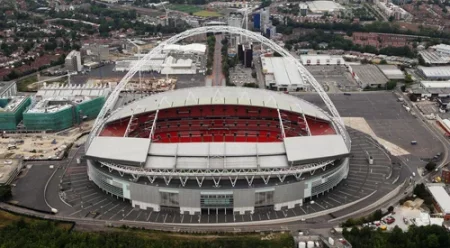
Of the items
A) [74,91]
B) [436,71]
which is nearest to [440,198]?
[436,71]

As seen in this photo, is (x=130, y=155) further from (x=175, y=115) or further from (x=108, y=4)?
(x=108, y=4)

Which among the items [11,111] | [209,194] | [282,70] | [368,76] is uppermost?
[282,70]

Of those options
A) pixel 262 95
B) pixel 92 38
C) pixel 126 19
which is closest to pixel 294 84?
pixel 262 95

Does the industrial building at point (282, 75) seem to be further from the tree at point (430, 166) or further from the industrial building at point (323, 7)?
the industrial building at point (323, 7)

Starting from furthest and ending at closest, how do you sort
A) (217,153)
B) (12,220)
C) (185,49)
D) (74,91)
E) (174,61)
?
(185,49) → (174,61) → (74,91) → (217,153) → (12,220)

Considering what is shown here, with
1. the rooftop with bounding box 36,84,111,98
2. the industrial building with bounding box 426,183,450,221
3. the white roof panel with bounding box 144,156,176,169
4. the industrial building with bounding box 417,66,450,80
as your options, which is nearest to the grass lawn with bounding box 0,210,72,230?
the white roof panel with bounding box 144,156,176,169

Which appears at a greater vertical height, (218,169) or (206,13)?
(206,13)

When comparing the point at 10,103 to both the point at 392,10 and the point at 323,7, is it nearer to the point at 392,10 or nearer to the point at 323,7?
the point at 323,7

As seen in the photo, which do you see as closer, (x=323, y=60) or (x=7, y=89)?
(x=7, y=89)

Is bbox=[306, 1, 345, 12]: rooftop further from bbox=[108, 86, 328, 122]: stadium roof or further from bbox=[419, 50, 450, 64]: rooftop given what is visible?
bbox=[108, 86, 328, 122]: stadium roof
